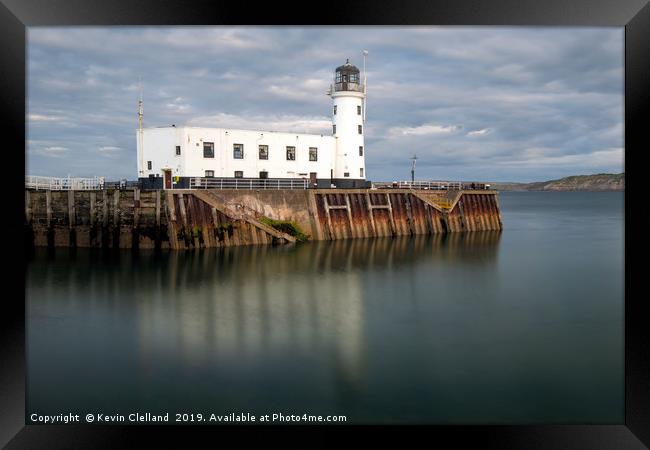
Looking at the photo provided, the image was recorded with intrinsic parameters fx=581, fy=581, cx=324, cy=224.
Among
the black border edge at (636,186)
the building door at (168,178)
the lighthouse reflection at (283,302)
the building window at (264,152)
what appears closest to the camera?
the black border edge at (636,186)

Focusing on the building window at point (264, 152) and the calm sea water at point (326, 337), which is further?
the building window at point (264, 152)

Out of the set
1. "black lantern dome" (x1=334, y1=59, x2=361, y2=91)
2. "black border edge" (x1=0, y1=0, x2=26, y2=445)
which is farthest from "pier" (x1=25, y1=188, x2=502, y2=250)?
"black border edge" (x1=0, y1=0, x2=26, y2=445)

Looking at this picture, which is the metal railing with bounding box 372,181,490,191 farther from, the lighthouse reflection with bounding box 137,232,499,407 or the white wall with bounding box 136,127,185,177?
the white wall with bounding box 136,127,185,177

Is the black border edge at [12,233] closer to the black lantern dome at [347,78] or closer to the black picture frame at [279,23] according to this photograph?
the black picture frame at [279,23]

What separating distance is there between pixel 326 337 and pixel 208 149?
21.0 metres

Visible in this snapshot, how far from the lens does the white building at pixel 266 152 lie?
3278 centimetres

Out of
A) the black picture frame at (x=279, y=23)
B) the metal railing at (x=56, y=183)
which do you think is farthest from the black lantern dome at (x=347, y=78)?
the black picture frame at (x=279, y=23)

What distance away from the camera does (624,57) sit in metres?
6.18

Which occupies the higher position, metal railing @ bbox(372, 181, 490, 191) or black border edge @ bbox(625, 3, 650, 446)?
metal railing @ bbox(372, 181, 490, 191)

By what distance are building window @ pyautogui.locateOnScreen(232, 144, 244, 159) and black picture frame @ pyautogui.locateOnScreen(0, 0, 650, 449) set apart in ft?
92.9

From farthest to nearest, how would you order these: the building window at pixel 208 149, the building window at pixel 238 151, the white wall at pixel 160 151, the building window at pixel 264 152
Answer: the building window at pixel 264 152, the building window at pixel 238 151, the building window at pixel 208 149, the white wall at pixel 160 151

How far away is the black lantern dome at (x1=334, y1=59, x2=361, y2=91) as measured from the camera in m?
38.8

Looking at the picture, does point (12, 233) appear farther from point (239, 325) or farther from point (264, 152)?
point (264, 152)

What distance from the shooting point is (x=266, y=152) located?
3569 centimetres
